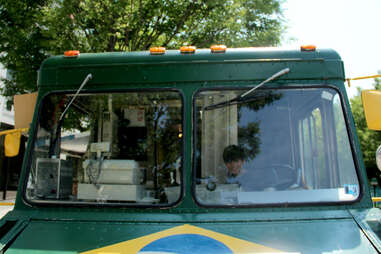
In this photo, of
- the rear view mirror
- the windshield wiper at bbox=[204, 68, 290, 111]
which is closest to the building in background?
the windshield wiper at bbox=[204, 68, 290, 111]

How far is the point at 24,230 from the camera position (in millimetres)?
2664

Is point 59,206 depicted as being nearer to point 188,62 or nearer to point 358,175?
point 188,62

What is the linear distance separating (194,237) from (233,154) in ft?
2.90

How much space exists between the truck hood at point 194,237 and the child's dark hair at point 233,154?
0.59 meters

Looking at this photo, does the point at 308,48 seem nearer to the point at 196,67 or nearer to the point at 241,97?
the point at 241,97

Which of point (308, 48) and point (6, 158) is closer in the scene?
point (308, 48)

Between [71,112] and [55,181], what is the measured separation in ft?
2.14

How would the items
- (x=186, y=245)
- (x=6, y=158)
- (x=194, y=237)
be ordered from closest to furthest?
(x=186, y=245) → (x=194, y=237) → (x=6, y=158)

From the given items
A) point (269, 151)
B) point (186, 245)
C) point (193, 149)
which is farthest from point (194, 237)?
point (269, 151)

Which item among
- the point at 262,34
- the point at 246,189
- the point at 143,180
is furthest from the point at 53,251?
the point at 262,34

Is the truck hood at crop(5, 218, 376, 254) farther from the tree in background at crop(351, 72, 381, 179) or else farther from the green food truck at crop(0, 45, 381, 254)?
the tree in background at crop(351, 72, 381, 179)

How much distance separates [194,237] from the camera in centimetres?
244

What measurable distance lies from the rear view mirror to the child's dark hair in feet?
3.61

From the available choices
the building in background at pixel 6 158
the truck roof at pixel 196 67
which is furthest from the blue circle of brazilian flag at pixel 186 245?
the building in background at pixel 6 158
